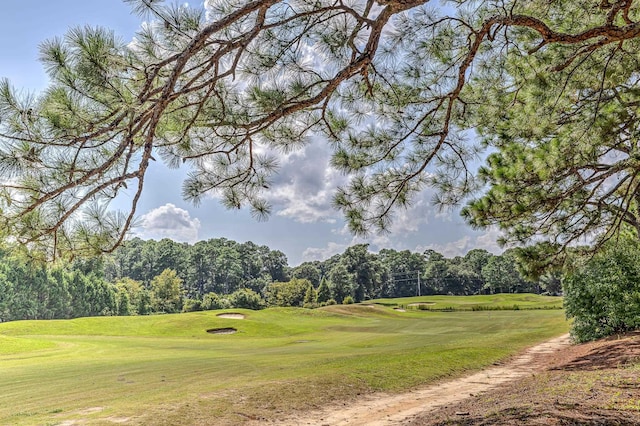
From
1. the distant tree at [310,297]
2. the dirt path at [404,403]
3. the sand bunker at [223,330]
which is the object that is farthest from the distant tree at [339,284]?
the dirt path at [404,403]

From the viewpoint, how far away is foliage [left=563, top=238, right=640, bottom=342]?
11984 mm

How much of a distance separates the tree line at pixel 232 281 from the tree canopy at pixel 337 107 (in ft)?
106

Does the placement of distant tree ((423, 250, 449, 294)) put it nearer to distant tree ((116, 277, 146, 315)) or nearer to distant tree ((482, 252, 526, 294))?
distant tree ((482, 252, 526, 294))

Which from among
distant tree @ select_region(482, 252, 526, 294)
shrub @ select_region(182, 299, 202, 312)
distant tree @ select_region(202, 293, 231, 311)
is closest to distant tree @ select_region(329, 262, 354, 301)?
distant tree @ select_region(202, 293, 231, 311)

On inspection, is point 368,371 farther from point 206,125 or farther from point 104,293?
point 104,293

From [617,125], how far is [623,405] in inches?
143

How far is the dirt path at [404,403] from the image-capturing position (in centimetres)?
664

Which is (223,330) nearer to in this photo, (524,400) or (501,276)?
(524,400)

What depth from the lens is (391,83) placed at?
542 cm

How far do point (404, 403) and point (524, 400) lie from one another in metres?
2.37

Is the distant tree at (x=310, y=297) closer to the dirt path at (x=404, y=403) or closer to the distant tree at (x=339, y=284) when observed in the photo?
the distant tree at (x=339, y=284)

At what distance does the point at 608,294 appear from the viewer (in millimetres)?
12594

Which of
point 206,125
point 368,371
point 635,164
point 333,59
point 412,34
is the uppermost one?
point 412,34

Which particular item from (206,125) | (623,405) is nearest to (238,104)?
(206,125)
